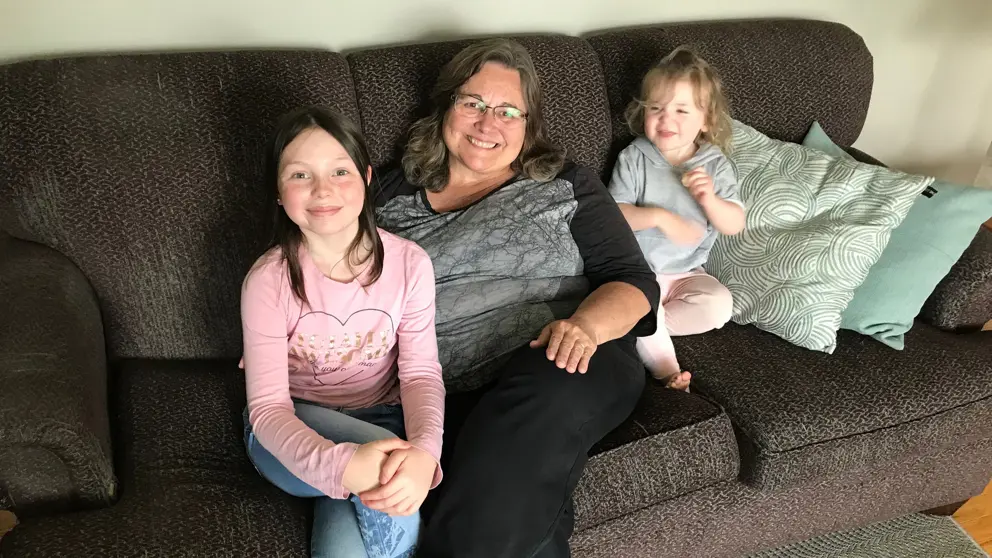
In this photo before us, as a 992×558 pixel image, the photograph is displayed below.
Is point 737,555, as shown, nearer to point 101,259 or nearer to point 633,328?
point 633,328

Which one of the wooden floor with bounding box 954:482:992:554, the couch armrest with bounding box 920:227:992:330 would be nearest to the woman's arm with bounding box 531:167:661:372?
the couch armrest with bounding box 920:227:992:330

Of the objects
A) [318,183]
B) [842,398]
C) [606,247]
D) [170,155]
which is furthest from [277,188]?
[842,398]

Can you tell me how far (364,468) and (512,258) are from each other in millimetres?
556

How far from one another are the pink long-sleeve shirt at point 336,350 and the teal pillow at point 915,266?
1.05 metres

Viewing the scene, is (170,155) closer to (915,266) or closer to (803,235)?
(803,235)

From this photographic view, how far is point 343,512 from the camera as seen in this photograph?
1.17 meters

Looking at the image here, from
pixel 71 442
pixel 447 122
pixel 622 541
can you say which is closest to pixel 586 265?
pixel 447 122

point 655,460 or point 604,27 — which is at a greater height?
point 604,27

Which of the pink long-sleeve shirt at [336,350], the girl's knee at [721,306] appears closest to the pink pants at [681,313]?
the girl's knee at [721,306]

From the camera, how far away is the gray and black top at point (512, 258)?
1.46 m

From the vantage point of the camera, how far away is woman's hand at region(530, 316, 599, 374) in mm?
1322

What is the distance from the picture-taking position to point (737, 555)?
166 cm

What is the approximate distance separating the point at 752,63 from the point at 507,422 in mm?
1281

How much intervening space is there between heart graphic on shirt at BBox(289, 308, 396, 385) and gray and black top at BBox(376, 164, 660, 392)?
188mm
